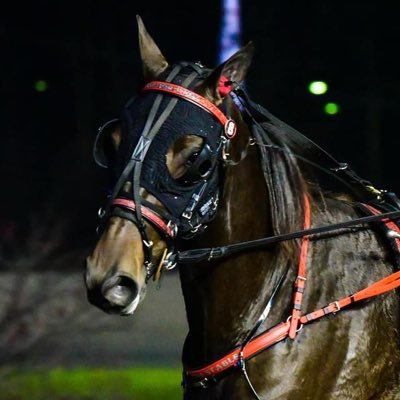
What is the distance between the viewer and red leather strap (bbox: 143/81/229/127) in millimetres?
3615

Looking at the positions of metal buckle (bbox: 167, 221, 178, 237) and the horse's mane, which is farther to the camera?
the horse's mane

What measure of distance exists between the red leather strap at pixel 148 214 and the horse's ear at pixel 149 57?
1.83 feet

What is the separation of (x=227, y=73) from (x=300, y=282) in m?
0.82

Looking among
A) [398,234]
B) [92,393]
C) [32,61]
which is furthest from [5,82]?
[398,234]

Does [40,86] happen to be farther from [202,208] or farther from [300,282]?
[202,208]

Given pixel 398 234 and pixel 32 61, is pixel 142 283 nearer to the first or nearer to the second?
pixel 398 234

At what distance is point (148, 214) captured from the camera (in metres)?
3.44

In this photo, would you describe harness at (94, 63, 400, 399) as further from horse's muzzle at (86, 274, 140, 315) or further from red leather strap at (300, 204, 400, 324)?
horse's muzzle at (86, 274, 140, 315)

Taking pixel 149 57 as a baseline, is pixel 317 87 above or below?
above

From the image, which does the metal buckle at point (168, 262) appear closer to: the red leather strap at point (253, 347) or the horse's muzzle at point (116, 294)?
the horse's muzzle at point (116, 294)

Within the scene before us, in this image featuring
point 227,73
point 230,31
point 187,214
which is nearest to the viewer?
point 187,214

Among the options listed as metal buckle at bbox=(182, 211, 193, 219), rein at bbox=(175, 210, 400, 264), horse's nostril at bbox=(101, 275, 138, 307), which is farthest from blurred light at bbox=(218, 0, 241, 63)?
horse's nostril at bbox=(101, 275, 138, 307)

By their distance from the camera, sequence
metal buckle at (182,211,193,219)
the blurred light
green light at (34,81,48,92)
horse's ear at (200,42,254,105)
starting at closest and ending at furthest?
metal buckle at (182,211,193,219) < horse's ear at (200,42,254,105) < the blurred light < green light at (34,81,48,92)

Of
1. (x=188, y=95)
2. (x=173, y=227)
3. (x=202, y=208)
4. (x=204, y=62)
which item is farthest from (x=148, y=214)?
(x=204, y=62)
